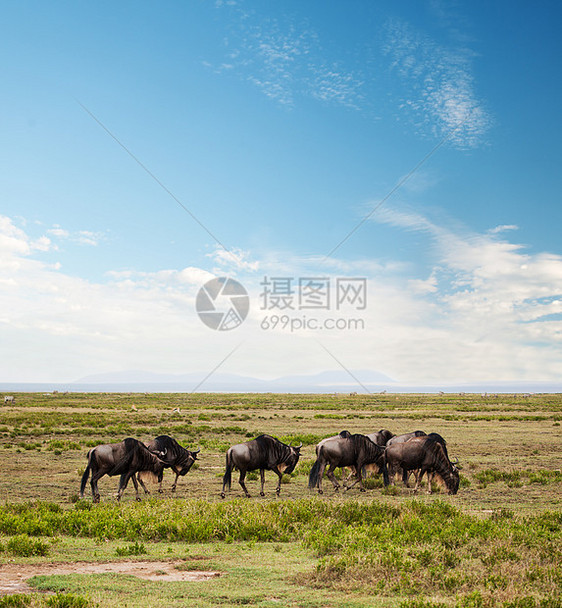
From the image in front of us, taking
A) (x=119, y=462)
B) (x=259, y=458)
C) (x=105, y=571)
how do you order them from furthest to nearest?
(x=259, y=458) < (x=119, y=462) < (x=105, y=571)

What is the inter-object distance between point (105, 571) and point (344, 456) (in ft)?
34.1

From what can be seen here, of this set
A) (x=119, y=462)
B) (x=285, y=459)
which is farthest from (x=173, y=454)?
(x=285, y=459)

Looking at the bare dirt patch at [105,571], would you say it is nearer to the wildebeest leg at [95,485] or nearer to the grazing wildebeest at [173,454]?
the wildebeest leg at [95,485]

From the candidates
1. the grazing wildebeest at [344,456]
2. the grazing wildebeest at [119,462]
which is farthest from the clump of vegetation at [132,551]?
the grazing wildebeest at [344,456]

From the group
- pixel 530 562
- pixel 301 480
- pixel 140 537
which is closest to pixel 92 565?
pixel 140 537

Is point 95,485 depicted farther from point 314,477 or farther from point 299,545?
point 299,545

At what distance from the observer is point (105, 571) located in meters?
9.39

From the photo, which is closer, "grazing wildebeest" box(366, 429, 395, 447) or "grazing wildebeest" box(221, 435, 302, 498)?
"grazing wildebeest" box(221, 435, 302, 498)

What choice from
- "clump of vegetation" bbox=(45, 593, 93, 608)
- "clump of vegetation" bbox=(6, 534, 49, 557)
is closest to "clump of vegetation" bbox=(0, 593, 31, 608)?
"clump of vegetation" bbox=(45, 593, 93, 608)

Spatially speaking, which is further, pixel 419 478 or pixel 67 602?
pixel 419 478

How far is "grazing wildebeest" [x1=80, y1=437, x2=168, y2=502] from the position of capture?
16.0m

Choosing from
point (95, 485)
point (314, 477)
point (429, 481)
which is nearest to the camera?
point (95, 485)

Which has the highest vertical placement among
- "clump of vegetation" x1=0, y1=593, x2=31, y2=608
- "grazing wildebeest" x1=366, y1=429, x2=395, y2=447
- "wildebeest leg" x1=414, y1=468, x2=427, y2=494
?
"grazing wildebeest" x1=366, y1=429, x2=395, y2=447

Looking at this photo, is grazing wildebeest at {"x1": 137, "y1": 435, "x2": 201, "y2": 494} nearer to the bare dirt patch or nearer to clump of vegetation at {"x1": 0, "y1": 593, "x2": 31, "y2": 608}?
the bare dirt patch
